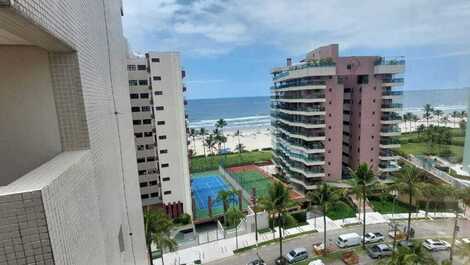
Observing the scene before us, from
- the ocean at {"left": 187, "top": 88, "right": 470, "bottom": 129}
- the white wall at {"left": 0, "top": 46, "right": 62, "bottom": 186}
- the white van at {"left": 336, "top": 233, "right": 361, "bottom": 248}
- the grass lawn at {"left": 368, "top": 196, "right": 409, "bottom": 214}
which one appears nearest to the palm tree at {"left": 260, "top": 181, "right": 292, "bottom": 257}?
the white van at {"left": 336, "top": 233, "right": 361, "bottom": 248}

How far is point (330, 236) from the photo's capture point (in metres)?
18.0

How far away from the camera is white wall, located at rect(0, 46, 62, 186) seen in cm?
245

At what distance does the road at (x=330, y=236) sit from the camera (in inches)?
626

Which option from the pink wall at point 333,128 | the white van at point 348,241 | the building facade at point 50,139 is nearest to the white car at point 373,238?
the white van at point 348,241

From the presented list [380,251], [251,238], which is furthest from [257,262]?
[380,251]

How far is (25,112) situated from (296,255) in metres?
16.2

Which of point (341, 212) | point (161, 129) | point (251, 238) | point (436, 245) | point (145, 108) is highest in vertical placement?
point (145, 108)

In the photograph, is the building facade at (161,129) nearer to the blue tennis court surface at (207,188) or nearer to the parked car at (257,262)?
the blue tennis court surface at (207,188)

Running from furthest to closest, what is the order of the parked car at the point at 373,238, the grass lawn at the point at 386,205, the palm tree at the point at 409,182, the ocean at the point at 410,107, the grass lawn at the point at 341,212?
1. the grass lawn at the point at 386,205
2. the grass lawn at the point at 341,212
3. the parked car at the point at 373,238
4. the palm tree at the point at 409,182
5. the ocean at the point at 410,107

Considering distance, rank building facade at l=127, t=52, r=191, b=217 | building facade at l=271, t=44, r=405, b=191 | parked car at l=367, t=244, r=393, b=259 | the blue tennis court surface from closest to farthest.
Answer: parked car at l=367, t=244, r=393, b=259 → building facade at l=127, t=52, r=191, b=217 → building facade at l=271, t=44, r=405, b=191 → the blue tennis court surface

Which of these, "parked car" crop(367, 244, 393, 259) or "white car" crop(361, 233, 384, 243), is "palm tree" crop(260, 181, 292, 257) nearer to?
"parked car" crop(367, 244, 393, 259)

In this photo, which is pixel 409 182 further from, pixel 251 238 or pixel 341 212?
pixel 251 238

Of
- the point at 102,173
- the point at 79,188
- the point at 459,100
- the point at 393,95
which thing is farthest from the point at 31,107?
the point at 393,95

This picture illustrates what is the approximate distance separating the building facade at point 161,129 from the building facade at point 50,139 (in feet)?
58.6
